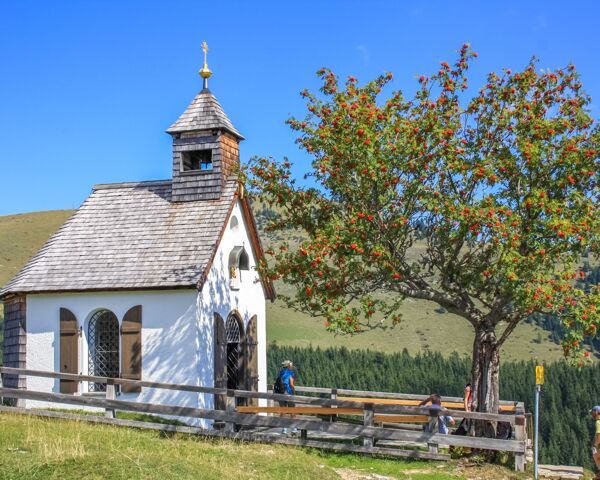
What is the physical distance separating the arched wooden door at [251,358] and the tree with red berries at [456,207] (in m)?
5.79

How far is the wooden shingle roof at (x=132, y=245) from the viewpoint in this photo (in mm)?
22094

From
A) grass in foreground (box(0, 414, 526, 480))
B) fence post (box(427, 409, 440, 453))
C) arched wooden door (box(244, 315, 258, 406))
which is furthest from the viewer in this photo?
arched wooden door (box(244, 315, 258, 406))

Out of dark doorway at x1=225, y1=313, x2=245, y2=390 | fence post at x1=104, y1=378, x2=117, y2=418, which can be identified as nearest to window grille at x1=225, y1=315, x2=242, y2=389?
dark doorway at x1=225, y1=313, x2=245, y2=390

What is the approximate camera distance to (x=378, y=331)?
16762 cm

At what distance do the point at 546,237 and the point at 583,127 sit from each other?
288 cm

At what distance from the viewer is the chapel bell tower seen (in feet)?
80.0

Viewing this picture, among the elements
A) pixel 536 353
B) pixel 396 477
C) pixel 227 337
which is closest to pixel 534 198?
pixel 396 477

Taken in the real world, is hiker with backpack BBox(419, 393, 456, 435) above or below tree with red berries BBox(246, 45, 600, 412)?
below

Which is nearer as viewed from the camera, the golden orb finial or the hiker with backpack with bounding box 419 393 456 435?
the hiker with backpack with bounding box 419 393 456 435

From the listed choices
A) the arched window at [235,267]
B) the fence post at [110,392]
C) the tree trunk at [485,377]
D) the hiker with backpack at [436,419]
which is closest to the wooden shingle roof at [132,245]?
the arched window at [235,267]

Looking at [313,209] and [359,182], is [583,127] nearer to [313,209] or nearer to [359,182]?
[359,182]

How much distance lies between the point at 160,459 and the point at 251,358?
36.9 feet

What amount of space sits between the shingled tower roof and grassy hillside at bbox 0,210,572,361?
12364 cm

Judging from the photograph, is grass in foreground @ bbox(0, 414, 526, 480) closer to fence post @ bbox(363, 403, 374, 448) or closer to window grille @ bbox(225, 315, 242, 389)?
fence post @ bbox(363, 403, 374, 448)
